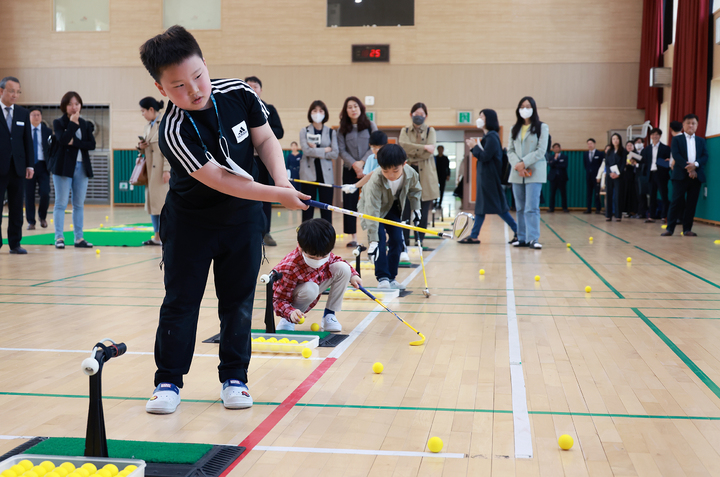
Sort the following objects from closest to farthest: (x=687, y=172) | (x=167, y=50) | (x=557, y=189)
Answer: (x=167, y=50), (x=687, y=172), (x=557, y=189)

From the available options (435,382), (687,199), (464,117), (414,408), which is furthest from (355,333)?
(464,117)

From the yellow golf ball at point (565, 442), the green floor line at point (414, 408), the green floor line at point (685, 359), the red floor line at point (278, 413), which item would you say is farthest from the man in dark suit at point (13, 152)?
the yellow golf ball at point (565, 442)

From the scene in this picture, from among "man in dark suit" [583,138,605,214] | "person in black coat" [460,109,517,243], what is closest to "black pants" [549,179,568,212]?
"man in dark suit" [583,138,605,214]

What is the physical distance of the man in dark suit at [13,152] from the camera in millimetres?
7559

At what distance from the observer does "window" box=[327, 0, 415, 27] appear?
59.7ft

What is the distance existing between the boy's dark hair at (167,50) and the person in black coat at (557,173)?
647 inches

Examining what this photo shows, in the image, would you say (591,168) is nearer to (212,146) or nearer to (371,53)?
(371,53)

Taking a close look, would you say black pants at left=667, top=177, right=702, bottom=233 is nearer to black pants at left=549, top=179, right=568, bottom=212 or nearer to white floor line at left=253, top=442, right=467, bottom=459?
black pants at left=549, top=179, right=568, bottom=212

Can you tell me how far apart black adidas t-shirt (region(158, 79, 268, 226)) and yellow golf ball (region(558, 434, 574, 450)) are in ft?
4.66

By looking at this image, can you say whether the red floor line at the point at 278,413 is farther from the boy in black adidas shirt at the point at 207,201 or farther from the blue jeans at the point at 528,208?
the blue jeans at the point at 528,208

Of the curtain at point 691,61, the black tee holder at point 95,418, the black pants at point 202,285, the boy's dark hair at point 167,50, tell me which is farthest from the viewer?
the curtain at point 691,61

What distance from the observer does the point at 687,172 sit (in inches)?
413

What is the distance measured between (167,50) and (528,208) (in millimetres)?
7249

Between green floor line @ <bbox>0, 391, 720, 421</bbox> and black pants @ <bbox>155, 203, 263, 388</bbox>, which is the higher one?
black pants @ <bbox>155, 203, 263, 388</bbox>
